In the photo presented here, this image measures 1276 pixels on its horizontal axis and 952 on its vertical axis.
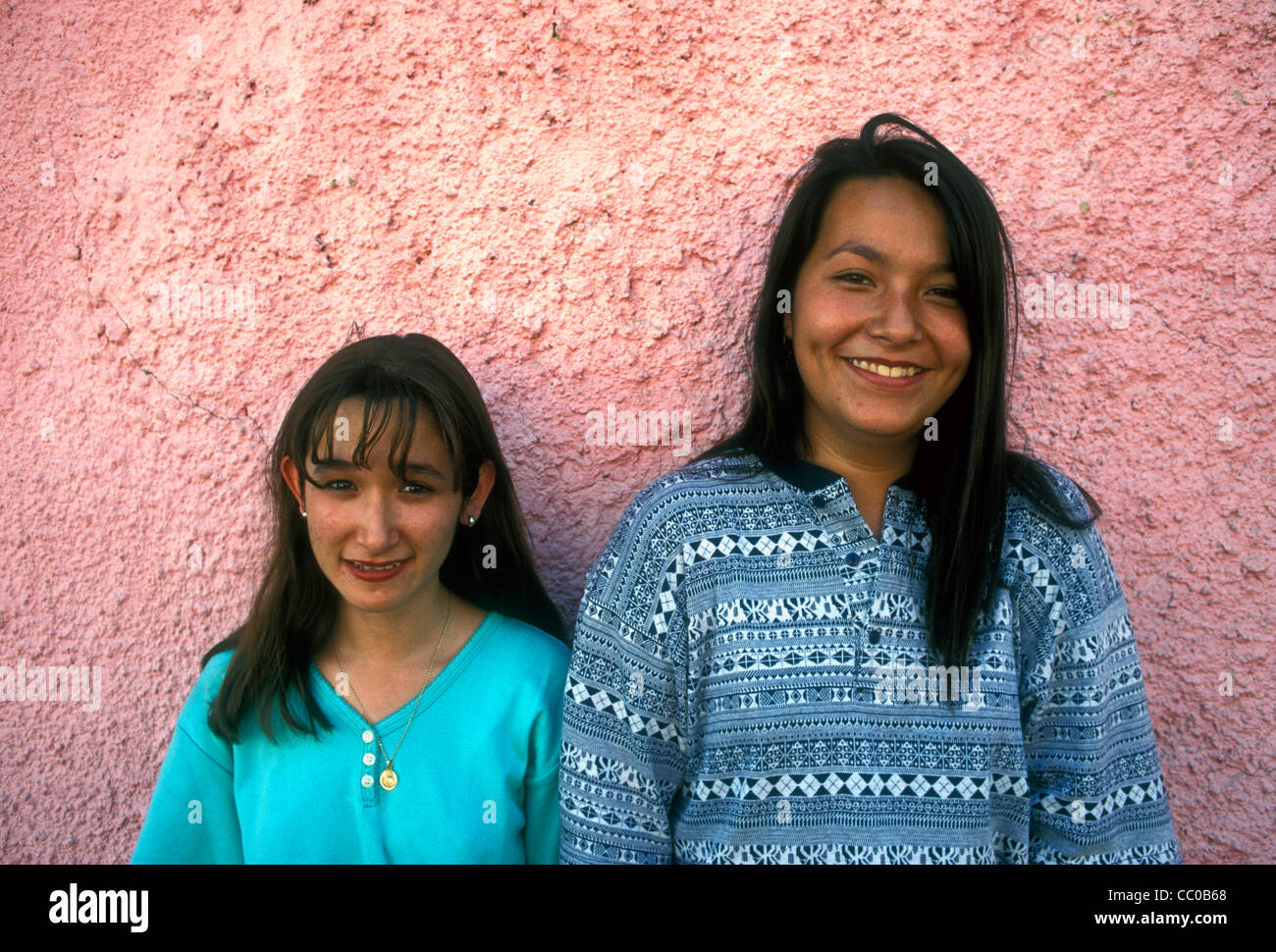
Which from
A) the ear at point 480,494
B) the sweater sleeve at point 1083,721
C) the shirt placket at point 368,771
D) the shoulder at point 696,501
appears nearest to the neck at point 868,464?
the shoulder at point 696,501

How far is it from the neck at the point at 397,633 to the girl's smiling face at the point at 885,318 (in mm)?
833

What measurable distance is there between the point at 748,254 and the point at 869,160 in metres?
0.38

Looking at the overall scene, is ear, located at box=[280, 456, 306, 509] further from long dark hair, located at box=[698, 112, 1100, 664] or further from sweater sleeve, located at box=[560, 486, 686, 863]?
long dark hair, located at box=[698, 112, 1100, 664]

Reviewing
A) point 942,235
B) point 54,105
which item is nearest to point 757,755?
point 942,235

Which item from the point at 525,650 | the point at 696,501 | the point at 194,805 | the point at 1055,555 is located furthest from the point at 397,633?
the point at 1055,555

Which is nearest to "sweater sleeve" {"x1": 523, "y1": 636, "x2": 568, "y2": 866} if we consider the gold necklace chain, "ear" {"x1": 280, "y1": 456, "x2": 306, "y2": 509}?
the gold necklace chain

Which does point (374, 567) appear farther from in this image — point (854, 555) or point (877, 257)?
point (877, 257)

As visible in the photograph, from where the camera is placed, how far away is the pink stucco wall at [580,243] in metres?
1.84

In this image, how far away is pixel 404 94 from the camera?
6.15ft

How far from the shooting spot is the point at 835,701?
1.45m

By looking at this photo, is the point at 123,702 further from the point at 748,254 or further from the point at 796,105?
the point at 796,105

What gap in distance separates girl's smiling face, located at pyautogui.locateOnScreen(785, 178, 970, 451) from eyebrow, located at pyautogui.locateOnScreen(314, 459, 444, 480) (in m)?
0.69

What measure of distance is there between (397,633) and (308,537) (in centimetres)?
27

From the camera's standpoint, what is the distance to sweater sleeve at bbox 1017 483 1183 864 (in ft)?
4.85
